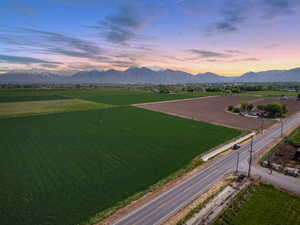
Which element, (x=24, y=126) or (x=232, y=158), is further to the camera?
(x=24, y=126)

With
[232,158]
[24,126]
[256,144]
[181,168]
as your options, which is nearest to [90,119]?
[24,126]

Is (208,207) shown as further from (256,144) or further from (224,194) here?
(256,144)

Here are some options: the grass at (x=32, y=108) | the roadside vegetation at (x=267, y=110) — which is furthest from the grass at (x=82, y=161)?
the roadside vegetation at (x=267, y=110)

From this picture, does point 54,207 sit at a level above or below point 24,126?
below

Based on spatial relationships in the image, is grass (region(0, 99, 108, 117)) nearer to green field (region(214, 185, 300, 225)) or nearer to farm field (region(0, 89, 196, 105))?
farm field (region(0, 89, 196, 105))

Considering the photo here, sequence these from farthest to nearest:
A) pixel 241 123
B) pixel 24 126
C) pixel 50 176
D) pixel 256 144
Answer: pixel 241 123
pixel 24 126
pixel 256 144
pixel 50 176

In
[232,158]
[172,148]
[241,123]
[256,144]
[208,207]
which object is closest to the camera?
[208,207]

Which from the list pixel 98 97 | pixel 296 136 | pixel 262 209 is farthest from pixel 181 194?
pixel 98 97
